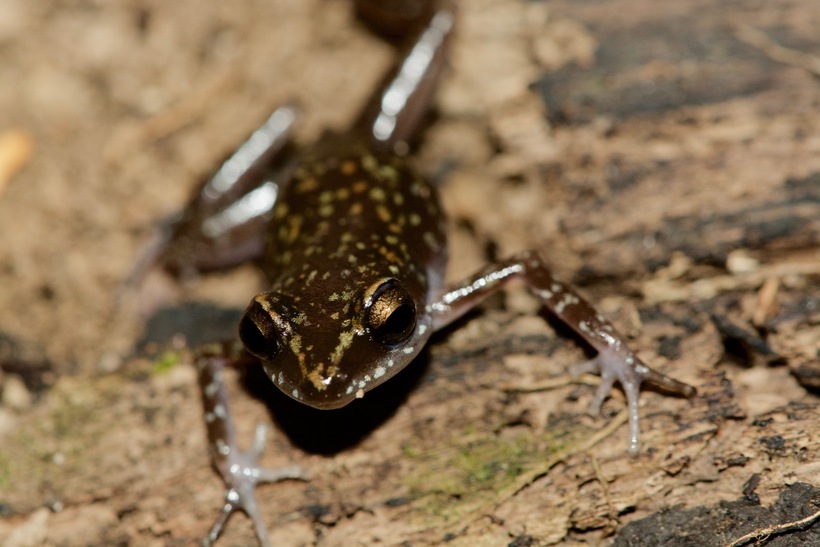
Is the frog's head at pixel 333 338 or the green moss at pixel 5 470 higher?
the frog's head at pixel 333 338

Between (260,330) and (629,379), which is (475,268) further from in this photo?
(260,330)

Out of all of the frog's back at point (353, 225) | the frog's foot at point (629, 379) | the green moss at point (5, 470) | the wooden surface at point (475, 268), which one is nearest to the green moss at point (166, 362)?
the wooden surface at point (475, 268)

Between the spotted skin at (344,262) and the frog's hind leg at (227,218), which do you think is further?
the frog's hind leg at (227,218)

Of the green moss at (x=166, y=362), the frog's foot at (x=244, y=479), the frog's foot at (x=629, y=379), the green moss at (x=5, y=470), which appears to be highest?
the green moss at (x=5, y=470)

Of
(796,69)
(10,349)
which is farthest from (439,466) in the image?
(796,69)

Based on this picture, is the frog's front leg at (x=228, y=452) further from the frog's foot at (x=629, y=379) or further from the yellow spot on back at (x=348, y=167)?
the frog's foot at (x=629, y=379)

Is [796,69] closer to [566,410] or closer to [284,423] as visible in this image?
[566,410]

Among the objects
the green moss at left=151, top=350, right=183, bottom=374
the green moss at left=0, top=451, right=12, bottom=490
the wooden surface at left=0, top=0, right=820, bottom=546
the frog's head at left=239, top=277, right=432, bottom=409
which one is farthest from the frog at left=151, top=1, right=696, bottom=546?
the green moss at left=0, top=451, right=12, bottom=490

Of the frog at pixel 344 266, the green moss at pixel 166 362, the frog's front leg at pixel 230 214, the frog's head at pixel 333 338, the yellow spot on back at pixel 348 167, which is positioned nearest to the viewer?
the frog's head at pixel 333 338

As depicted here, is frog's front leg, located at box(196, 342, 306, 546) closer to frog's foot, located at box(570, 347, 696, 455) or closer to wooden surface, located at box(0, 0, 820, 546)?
wooden surface, located at box(0, 0, 820, 546)
